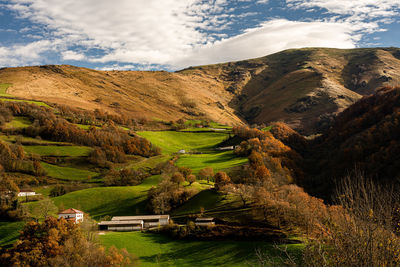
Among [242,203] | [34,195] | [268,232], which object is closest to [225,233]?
[268,232]

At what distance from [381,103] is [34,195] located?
18769 cm

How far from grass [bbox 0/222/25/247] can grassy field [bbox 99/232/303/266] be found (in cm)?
1813

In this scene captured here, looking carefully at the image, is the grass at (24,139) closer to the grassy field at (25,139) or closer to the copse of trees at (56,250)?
the grassy field at (25,139)

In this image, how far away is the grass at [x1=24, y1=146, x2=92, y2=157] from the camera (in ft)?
426

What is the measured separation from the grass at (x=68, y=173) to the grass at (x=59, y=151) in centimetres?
1001

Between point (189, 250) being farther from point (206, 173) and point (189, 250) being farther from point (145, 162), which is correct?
point (145, 162)

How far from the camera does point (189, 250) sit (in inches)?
2162

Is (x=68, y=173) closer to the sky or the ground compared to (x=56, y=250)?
closer to the sky

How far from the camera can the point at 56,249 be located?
151 feet

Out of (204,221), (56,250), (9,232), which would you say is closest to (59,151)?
(9,232)

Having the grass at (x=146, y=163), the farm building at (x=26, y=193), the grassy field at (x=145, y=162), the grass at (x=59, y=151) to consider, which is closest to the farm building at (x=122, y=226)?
the farm building at (x=26, y=193)

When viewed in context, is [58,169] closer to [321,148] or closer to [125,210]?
[125,210]

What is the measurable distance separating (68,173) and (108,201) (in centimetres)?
4060

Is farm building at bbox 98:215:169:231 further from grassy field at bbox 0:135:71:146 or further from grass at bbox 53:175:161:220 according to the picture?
grassy field at bbox 0:135:71:146
